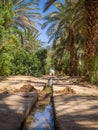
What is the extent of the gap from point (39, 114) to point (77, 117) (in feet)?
5.04

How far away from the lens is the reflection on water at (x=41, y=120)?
15.1 feet

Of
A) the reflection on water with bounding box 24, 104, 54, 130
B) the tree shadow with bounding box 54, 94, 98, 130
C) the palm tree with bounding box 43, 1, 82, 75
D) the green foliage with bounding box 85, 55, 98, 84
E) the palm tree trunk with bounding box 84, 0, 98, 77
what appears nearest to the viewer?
the tree shadow with bounding box 54, 94, 98, 130

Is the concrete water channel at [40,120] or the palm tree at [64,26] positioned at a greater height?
the palm tree at [64,26]

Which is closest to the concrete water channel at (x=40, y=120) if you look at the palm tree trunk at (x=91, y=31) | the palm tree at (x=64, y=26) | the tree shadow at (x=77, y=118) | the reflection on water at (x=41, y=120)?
the reflection on water at (x=41, y=120)

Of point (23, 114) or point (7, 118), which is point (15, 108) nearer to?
point (23, 114)

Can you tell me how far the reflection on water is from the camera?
15.1 feet

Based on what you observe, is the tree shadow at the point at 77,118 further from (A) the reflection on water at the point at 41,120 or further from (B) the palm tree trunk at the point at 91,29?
(B) the palm tree trunk at the point at 91,29

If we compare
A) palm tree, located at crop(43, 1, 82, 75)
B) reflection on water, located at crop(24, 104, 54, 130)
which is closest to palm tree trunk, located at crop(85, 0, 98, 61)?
reflection on water, located at crop(24, 104, 54, 130)

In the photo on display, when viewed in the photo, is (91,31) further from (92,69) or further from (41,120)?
(41,120)

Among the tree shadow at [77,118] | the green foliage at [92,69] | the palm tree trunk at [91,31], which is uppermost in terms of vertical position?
the palm tree trunk at [91,31]

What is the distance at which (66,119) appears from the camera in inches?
176

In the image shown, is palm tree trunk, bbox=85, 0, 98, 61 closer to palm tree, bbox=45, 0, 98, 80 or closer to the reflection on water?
palm tree, bbox=45, 0, 98, 80

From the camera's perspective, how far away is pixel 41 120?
5.18 metres

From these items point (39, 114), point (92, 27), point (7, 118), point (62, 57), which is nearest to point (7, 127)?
point (7, 118)
